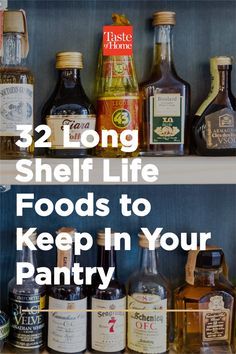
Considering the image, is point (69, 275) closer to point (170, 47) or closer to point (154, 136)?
point (154, 136)

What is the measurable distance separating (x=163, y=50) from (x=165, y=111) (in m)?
0.14

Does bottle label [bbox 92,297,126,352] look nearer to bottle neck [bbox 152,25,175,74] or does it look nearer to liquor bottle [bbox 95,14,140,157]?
liquor bottle [bbox 95,14,140,157]

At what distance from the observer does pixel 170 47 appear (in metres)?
1.05

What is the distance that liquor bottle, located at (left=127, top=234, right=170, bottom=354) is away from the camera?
3.21ft

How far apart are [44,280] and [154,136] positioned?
34 cm

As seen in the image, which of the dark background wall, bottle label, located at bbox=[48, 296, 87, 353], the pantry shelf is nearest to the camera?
the pantry shelf

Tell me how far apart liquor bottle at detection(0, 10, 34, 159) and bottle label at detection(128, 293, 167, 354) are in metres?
0.34

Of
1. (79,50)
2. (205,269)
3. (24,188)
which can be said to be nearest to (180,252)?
(205,269)

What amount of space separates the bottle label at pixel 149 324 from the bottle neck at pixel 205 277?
0.08 meters

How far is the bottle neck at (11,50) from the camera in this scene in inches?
38.0

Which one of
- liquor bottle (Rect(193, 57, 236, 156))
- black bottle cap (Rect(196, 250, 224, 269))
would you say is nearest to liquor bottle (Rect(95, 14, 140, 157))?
liquor bottle (Rect(193, 57, 236, 156))

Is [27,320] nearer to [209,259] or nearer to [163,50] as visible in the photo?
[209,259]

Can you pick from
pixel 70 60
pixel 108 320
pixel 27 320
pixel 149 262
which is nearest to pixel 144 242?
pixel 149 262

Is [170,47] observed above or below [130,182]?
above
